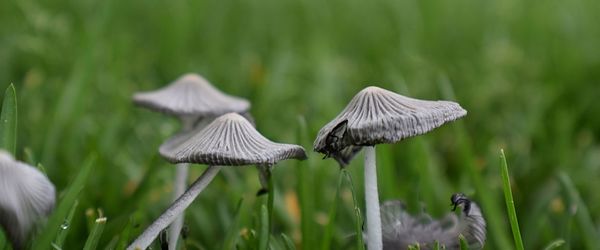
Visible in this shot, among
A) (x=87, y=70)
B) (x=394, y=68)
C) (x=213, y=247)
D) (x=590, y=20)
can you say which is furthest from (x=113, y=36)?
(x=590, y=20)

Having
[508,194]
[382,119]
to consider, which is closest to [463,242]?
[508,194]

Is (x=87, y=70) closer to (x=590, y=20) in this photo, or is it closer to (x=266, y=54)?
(x=266, y=54)

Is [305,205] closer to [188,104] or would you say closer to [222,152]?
[188,104]

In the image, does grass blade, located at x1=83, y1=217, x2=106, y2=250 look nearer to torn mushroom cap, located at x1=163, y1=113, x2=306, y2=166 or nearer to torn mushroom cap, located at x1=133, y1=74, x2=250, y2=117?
torn mushroom cap, located at x1=163, y1=113, x2=306, y2=166

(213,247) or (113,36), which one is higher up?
(113,36)

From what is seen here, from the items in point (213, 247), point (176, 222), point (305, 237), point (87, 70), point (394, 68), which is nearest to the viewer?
point (176, 222)

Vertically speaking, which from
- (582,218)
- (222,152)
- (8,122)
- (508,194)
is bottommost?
(582,218)

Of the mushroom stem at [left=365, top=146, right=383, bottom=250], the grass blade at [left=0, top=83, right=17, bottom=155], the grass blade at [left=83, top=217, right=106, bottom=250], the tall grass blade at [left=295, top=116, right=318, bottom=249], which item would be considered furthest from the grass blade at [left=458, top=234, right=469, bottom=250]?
the grass blade at [left=0, top=83, right=17, bottom=155]

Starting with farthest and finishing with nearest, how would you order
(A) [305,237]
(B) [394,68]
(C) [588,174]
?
(B) [394,68]
(C) [588,174]
(A) [305,237]
